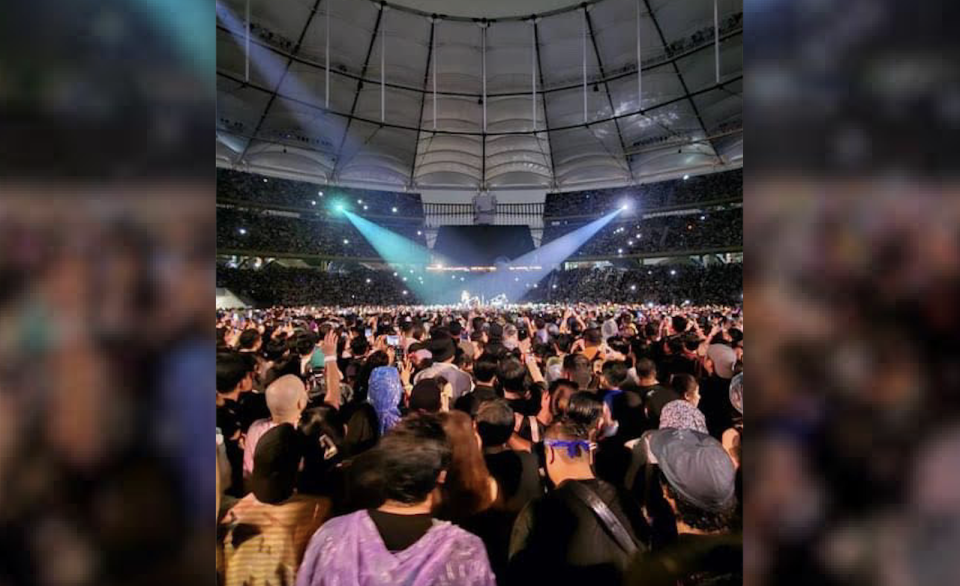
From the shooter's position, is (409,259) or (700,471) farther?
(409,259)

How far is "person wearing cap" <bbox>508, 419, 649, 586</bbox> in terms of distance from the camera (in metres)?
2.03

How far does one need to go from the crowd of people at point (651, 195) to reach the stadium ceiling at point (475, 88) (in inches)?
218

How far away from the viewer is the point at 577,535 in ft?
6.78

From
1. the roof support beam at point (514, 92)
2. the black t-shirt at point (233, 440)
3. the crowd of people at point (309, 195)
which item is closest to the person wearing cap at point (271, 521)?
the black t-shirt at point (233, 440)

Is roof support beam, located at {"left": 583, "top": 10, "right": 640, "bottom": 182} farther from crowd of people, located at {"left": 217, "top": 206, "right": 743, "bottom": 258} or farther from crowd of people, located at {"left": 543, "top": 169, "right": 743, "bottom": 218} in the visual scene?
crowd of people, located at {"left": 217, "top": 206, "right": 743, "bottom": 258}

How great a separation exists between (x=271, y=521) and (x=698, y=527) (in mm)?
2171

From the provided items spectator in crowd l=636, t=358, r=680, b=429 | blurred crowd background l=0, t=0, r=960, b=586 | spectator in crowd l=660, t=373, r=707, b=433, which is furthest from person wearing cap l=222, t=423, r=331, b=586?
spectator in crowd l=636, t=358, r=680, b=429

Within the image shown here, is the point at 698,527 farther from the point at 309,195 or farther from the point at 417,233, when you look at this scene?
the point at 417,233

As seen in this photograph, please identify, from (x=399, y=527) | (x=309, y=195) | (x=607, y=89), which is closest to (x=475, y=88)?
(x=607, y=89)
